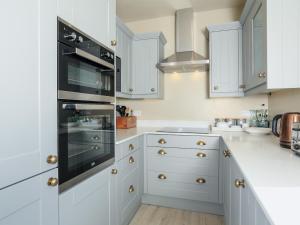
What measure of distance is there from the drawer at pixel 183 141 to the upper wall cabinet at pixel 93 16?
115 cm

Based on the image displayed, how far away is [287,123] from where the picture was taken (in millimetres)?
1315

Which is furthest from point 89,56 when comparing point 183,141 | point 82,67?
point 183,141

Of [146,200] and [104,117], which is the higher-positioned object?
[104,117]

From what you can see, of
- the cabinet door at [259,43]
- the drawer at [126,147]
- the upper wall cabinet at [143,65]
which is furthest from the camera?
the upper wall cabinet at [143,65]

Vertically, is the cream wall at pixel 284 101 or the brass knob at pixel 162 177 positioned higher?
the cream wall at pixel 284 101

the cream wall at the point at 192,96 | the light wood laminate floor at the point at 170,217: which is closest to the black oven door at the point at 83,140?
the light wood laminate floor at the point at 170,217

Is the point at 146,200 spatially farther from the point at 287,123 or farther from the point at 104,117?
the point at 287,123

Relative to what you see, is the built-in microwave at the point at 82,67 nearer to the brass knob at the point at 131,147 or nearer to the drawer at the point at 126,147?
the drawer at the point at 126,147

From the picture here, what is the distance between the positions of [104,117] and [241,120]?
1.85 meters

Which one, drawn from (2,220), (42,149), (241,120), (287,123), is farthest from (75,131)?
(241,120)

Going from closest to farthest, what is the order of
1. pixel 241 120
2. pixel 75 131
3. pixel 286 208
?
pixel 286 208, pixel 75 131, pixel 241 120

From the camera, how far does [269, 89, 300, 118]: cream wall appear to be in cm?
161

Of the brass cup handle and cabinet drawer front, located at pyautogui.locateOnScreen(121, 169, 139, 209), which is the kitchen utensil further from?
cabinet drawer front, located at pyautogui.locateOnScreen(121, 169, 139, 209)

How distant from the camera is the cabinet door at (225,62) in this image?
7.34ft
